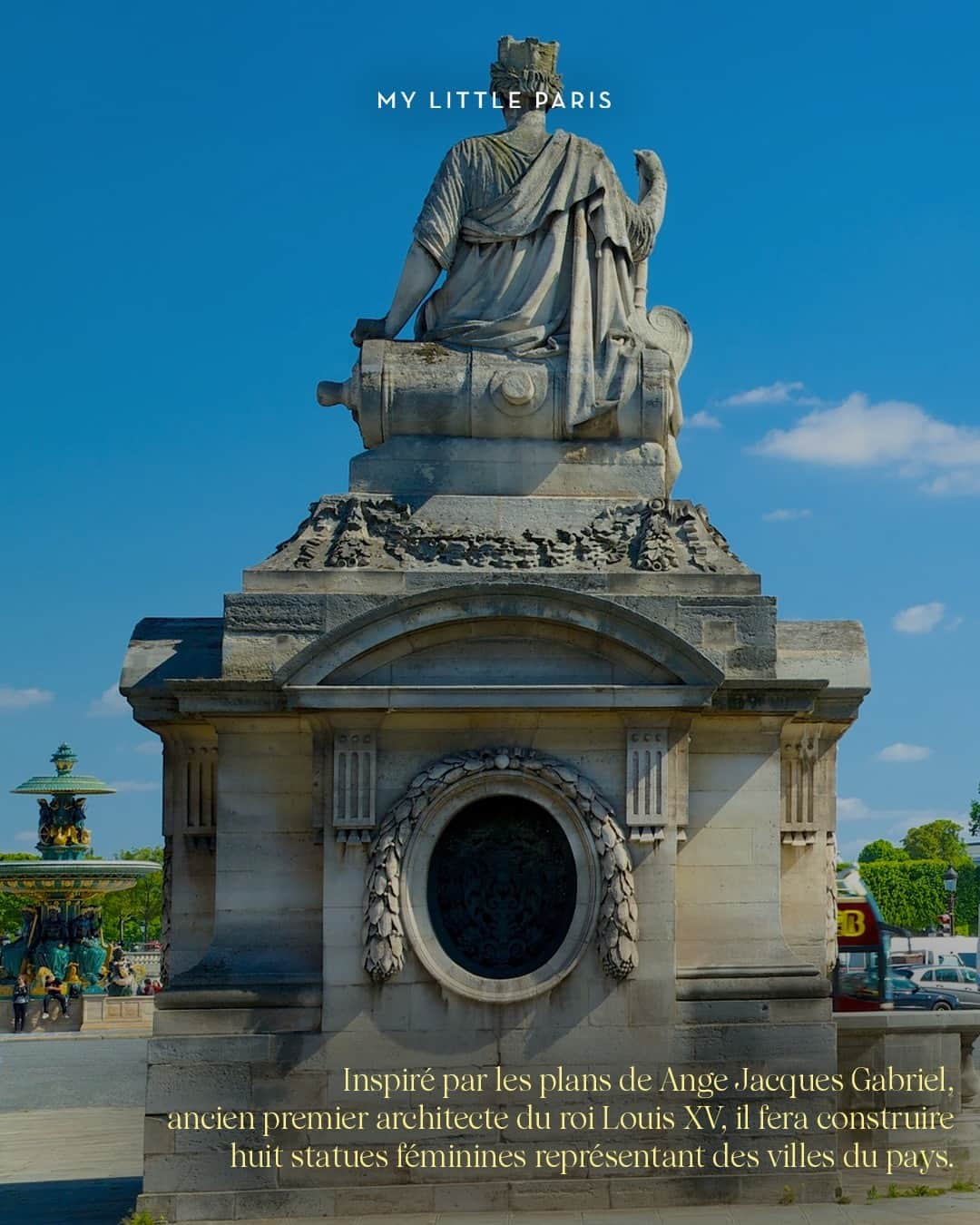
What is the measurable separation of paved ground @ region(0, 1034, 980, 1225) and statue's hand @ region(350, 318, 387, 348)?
27.8ft

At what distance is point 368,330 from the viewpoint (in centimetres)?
1961

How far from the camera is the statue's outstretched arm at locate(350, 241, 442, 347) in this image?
19359mm

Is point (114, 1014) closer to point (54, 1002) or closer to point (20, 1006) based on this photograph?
point (54, 1002)

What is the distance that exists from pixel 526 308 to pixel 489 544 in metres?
2.65

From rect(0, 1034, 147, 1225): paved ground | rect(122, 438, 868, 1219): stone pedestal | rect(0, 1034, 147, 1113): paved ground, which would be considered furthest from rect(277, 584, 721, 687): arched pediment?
rect(0, 1034, 147, 1113): paved ground

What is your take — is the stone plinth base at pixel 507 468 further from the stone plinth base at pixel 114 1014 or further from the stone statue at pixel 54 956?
the stone statue at pixel 54 956

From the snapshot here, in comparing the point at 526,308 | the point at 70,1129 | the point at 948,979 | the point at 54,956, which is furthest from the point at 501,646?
→ the point at 54,956

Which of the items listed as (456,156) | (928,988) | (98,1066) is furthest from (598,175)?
(928,988)

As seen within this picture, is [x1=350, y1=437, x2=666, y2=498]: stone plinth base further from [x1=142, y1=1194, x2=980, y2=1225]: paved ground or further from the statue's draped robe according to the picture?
[x1=142, y1=1194, x2=980, y2=1225]: paved ground

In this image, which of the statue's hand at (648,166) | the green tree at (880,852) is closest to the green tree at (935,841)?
the green tree at (880,852)

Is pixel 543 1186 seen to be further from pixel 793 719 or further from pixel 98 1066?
pixel 98 1066

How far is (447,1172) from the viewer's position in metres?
16.7

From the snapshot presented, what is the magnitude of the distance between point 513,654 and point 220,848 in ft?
10.3

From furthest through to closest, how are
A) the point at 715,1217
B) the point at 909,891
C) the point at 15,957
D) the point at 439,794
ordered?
the point at 909,891 < the point at 15,957 < the point at 439,794 < the point at 715,1217
